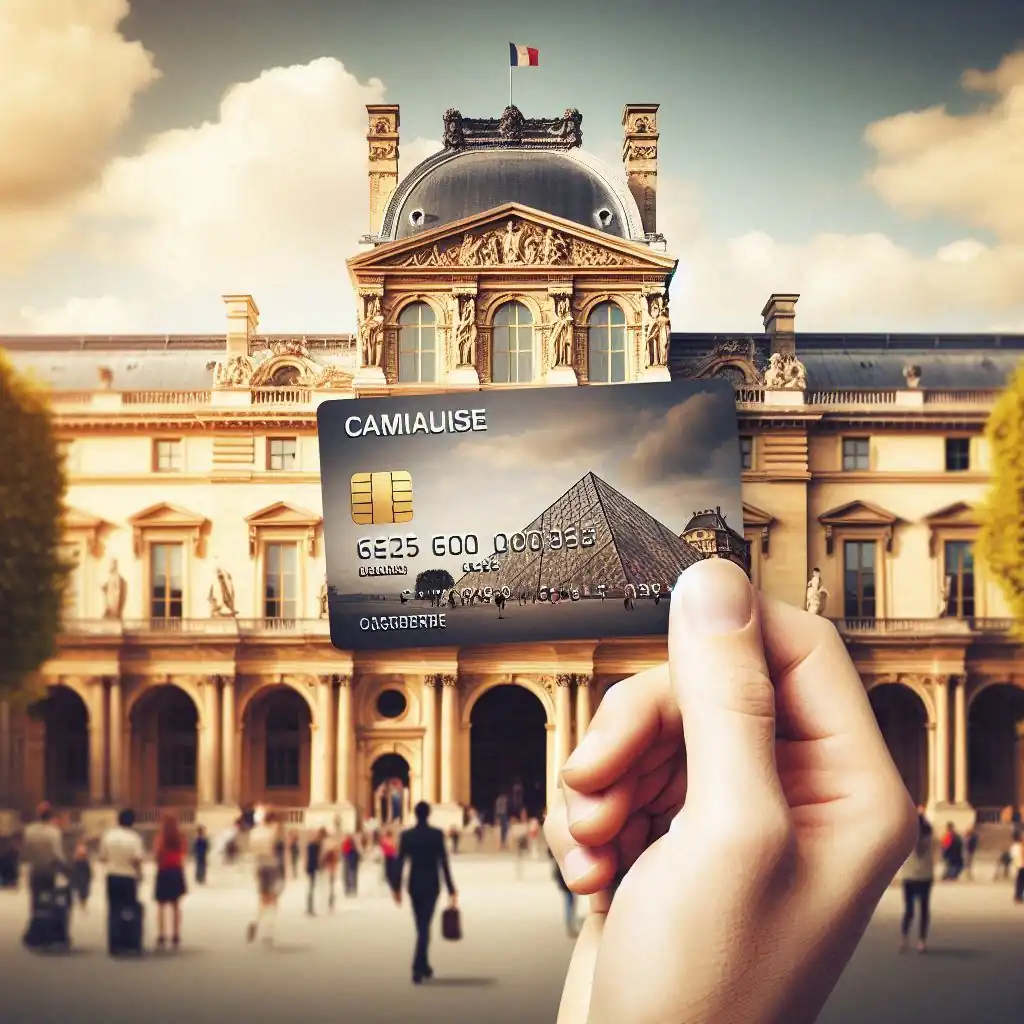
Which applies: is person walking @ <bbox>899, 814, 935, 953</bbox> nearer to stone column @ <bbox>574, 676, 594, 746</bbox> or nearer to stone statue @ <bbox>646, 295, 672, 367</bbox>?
stone column @ <bbox>574, 676, 594, 746</bbox>

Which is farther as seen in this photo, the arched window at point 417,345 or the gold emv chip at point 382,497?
the arched window at point 417,345

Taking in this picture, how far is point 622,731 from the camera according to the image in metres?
2.87

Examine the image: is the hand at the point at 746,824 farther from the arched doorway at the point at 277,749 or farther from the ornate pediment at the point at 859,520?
the ornate pediment at the point at 859,520

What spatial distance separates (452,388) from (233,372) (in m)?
2.31

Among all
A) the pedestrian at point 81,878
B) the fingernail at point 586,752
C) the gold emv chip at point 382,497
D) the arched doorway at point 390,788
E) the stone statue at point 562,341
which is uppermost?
the stone statue at point 562,341

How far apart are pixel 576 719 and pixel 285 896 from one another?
130 inches

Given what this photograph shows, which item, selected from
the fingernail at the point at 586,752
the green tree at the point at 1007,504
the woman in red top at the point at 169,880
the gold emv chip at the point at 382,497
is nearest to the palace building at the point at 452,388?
the green tree at the point at 1007,504

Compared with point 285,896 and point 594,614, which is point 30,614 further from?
point 594,614

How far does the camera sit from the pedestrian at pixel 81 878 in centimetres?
1259

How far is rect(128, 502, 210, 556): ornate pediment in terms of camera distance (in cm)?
1416

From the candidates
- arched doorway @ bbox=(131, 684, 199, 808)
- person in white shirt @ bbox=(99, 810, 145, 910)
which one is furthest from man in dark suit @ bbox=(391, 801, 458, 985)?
arched doorway @ bbox=(131, 684, 199, 808)

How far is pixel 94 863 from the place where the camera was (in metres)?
13.2

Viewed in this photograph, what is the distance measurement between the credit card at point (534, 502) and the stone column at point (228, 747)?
2100 millimetres

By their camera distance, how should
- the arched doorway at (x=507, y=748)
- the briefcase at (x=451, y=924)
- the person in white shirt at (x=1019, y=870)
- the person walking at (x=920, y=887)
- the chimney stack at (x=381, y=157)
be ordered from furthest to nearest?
the arched doorway at (x=507, y=748) < the chimney stack at (x=381, y=157) < the person in white shirt at (x=1019, y=870) < the person walking at (x=920, y=887) < the briefcase at (x=451, y=924)
